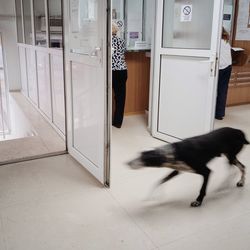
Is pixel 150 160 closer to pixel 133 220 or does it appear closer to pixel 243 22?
pixel 133 220

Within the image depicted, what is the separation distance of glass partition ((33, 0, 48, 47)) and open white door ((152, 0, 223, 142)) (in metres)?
1.45

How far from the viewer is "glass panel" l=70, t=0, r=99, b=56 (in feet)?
7.85

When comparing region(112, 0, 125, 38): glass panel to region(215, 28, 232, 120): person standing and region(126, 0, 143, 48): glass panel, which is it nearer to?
region(126, 0, 143, 48): glass panel

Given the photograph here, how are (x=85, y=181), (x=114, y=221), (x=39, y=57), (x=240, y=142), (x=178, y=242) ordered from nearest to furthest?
(x=178, y=242) < (x=114, y=221) < (x=240, y=142) < (x=85, y=181) < (x=39, y=57)

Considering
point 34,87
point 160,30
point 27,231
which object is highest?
point 160,30

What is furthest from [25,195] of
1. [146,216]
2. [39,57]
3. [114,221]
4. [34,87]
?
[34,87]

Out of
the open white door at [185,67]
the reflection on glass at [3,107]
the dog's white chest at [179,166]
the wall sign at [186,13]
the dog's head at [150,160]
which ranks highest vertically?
the wall sign at [186,13]

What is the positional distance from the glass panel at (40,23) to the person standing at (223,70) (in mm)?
2378

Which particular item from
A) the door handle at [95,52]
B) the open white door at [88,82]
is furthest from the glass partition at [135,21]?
the door handle at [95,52]

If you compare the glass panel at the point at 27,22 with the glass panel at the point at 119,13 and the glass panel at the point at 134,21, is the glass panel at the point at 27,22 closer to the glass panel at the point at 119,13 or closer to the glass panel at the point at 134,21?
the glass panel at the point at 119,13

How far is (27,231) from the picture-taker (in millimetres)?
1984

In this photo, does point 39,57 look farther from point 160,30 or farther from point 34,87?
point 160,30

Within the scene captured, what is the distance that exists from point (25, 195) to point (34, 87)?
2.97 m

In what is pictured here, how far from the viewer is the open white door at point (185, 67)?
120 inches
